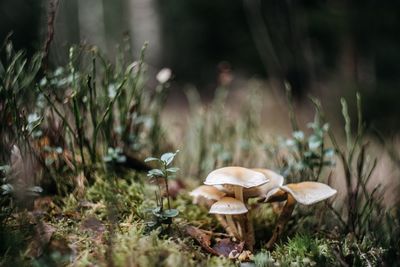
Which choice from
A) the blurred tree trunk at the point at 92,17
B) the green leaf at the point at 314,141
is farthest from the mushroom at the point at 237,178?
the blurred tree trunk at the point at 92,17

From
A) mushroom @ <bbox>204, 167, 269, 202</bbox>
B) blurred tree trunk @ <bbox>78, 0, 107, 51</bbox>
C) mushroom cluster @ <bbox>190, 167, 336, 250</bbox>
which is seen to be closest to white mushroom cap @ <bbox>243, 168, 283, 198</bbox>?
mushroom cluster @ <bbox>190, 167, 336, 250</bbox>

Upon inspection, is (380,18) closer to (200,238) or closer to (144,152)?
(144,152)

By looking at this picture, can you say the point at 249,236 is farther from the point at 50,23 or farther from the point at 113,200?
the point at 50,23

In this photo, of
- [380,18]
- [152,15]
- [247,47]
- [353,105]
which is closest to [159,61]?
[152,15]

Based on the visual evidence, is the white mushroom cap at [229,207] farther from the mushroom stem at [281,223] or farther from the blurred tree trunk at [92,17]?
Answer: the blurred tree trunk at [92,17]

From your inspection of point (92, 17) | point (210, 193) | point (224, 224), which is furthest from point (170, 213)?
point (92, 17)
